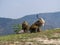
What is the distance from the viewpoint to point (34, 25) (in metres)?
15.9

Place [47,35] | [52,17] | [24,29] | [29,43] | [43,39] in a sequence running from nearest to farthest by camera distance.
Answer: [29,43]
[43,39]
[47,35]
[24,29]
[52,17]

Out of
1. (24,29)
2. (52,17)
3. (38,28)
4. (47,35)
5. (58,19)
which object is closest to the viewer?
(47,35)

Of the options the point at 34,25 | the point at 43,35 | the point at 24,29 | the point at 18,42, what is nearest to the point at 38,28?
Answer: the point at 34,25

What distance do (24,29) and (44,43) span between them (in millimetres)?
5676

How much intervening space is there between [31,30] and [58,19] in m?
32.2

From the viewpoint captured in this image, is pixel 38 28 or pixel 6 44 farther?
pixel 38 28

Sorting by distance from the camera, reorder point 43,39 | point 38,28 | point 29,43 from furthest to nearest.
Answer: point 38,28
point 43,39
point 29,43

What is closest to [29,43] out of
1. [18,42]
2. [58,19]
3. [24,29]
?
[18,42]

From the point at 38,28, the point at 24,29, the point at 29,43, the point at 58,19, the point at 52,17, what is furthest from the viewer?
the point at 52,17

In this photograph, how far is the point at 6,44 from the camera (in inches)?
439

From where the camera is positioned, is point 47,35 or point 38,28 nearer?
point 47,35

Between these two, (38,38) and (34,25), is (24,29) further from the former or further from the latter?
(38,38)

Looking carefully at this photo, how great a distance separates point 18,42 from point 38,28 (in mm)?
4512

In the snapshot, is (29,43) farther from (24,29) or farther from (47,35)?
(24,29)
